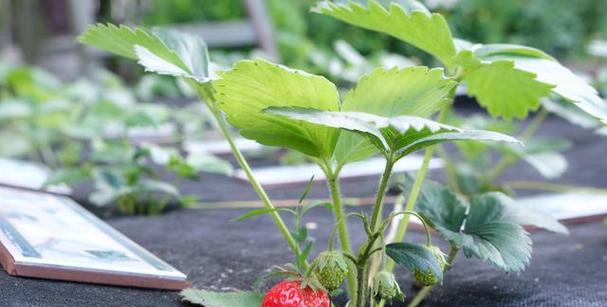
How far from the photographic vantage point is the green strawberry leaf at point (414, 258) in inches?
32.0

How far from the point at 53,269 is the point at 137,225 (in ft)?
1.60

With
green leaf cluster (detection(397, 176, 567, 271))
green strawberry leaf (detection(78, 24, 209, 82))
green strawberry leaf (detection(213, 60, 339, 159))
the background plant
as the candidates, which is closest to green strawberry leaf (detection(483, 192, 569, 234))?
green leaf cluster (detection(397, 176, 567, 271))

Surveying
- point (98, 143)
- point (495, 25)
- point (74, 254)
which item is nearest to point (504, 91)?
point (74, 254)

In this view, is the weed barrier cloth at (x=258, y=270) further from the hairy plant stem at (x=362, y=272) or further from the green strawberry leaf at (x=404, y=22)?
the green strawberry leaf at (x=404, y=22)

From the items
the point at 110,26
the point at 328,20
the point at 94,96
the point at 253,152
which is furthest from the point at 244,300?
the point at 328,20

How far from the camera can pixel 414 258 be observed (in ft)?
2.69

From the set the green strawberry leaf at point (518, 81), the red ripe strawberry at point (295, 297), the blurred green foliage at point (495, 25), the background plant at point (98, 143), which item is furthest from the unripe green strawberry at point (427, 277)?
the blurred green foliage at point (495, 25)

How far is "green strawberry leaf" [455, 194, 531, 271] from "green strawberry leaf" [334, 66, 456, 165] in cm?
16

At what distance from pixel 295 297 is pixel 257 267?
0.34m

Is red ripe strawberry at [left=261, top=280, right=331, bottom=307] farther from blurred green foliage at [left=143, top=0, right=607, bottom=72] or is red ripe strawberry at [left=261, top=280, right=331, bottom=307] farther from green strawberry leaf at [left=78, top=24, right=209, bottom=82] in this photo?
blurred green foliage at [left=143, top=0, right=607, bottom=72]

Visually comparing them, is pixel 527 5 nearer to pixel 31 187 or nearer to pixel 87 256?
pixel 31 187

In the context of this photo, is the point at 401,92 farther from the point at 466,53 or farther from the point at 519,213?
the point at 519,213

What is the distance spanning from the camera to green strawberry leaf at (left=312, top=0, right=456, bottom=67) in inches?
35.7

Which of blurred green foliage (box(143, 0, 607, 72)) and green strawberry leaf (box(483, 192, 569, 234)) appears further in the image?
blurred green foliage (box(143, 0, 607, 72))
